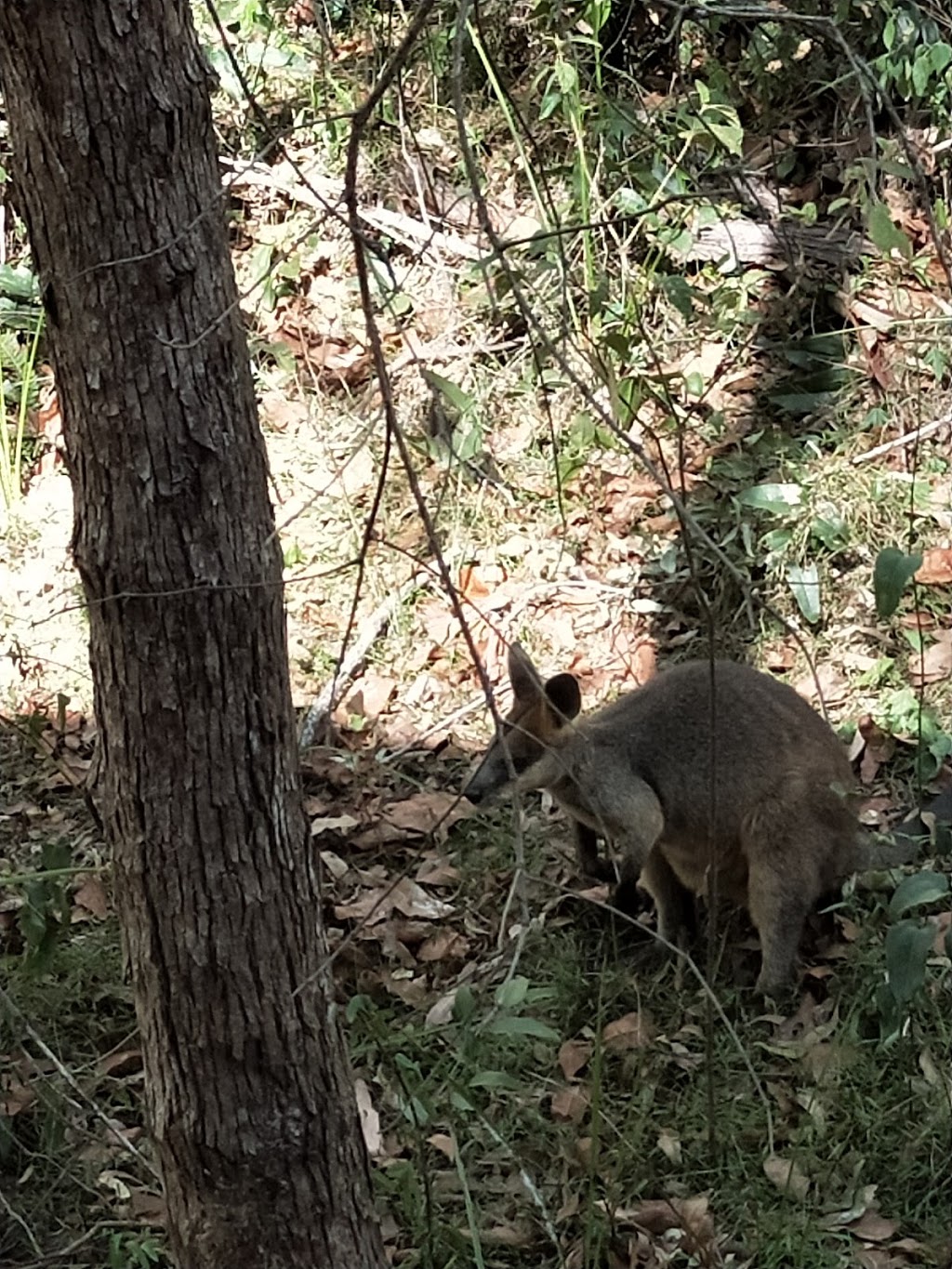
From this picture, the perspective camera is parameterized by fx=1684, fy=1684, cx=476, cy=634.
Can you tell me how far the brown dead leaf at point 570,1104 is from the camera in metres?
3.73

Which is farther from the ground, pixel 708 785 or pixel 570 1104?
pixel 708 785

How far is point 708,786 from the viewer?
4.30 metres

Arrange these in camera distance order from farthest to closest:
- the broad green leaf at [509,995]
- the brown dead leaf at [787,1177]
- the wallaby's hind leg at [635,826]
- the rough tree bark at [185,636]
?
the wallaby's hind leg at [635,826] < the brown dead leaf at [787,1177] < the broad green leaf at [509,995] < the rough tree bark at [185,636]

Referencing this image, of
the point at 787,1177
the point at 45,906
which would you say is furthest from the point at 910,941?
the point at 45,906

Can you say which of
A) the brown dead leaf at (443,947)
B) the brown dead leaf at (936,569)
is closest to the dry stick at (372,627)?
the brown dead leaf at (443,947)

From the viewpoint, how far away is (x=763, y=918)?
4203 millimetres

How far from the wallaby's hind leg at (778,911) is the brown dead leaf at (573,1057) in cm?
50

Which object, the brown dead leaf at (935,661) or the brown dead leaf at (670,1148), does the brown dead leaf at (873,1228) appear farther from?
the brown dead leaf at (935,661)

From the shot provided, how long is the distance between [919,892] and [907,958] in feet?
0.44

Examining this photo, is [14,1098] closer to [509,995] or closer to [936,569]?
[509,995]

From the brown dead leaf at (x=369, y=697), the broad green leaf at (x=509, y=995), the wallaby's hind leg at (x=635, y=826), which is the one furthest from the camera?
the brown dead leaf at (x=369, y=697)

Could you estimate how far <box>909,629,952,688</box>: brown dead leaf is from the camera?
16.6 ft

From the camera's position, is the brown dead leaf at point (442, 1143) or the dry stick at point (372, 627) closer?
the brown dead leaf at point (442, 1143)

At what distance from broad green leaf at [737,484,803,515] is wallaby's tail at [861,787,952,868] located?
1419mm
